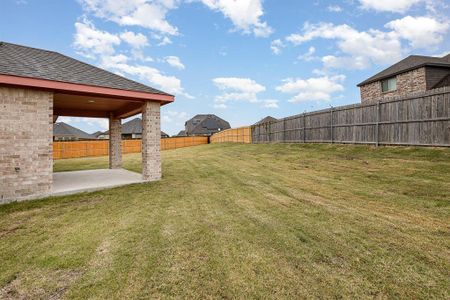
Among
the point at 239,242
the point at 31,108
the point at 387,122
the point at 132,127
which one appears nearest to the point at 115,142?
the point at 31,108

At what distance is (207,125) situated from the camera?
5975cm

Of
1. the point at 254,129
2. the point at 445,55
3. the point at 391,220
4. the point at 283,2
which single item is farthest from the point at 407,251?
the point at 445,55

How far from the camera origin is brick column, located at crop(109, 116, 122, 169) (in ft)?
45.5

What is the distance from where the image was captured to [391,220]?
14.7 ft

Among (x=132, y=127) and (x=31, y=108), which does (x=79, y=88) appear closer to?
(x=31, y=108)

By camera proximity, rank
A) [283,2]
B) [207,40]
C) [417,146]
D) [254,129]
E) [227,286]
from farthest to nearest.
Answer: [254,129] → [207,40] → [283,2] → [417,146] → [227,286]

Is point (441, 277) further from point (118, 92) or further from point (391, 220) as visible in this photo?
point (118, 92)

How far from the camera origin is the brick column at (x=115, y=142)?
13859mm

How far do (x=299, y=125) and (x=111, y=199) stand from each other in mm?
15015

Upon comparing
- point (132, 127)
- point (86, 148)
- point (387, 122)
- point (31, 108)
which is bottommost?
point (86, 148)

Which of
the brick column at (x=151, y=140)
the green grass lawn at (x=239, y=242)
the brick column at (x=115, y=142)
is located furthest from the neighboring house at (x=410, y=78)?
the brick column at (x=115, y=142)

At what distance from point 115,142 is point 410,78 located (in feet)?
73.5

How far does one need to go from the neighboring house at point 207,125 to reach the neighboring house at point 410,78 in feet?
131

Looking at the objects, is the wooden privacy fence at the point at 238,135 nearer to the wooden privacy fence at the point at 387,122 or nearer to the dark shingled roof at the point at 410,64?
the wooden privacy fence at the point at 387,122
